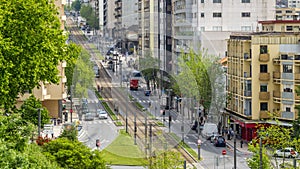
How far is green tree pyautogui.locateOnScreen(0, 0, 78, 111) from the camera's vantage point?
2743 centimetres

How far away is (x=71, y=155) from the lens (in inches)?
810

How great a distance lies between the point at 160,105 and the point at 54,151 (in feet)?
63.2

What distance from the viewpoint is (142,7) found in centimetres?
6244

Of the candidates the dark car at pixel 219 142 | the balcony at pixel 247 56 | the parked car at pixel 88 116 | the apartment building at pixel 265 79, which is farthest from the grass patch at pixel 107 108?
the balcony at pixel 247 56

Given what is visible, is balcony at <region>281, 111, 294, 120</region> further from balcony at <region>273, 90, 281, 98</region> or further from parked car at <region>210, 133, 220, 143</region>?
parked car at <region>210, 133, 220, 143</region>

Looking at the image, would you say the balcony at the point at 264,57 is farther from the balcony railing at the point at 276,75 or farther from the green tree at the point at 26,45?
the green tree at the point at 26,45

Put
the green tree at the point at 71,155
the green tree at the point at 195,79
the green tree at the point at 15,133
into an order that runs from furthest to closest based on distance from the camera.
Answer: the green tree at the point at 195,79, the green tree at the point at 71,155, the green tree at the point at 15,133

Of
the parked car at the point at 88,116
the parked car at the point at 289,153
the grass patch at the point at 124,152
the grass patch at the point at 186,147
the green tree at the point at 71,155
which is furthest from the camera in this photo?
the parked car at the point at 88,116

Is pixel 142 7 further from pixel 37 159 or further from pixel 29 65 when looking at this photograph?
pixel 37 159

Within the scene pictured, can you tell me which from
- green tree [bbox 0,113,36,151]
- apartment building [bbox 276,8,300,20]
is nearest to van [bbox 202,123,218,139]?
apartment building [bbox 276,8,300,20]

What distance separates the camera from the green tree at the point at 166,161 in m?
27.1

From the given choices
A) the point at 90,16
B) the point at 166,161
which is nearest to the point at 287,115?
the point at 166,161

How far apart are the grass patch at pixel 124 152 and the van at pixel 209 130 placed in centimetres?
556

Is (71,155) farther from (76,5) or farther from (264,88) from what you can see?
(76,5)
